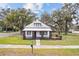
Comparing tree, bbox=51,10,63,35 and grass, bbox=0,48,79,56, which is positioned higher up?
tree, bbox=51,10,63,35

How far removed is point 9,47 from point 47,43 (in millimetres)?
370

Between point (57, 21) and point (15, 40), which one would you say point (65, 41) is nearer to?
point (57, 21)

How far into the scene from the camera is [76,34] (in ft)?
13.1

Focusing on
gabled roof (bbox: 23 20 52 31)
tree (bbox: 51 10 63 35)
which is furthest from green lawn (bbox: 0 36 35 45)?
tree (bbox: 51 10 63 35)

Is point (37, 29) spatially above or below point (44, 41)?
above

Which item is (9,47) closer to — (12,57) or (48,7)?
(12,57)

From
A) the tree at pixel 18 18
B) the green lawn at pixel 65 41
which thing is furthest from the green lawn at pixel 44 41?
the tree at pixel 18 18

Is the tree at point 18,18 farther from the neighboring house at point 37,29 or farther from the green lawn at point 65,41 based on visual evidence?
the green lawn at point 65,41

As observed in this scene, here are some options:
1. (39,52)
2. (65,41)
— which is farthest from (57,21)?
(39,52)

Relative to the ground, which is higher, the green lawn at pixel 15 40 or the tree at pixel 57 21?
the tree at pixel 57 21

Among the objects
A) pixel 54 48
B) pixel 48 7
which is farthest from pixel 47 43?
pixel 48 7

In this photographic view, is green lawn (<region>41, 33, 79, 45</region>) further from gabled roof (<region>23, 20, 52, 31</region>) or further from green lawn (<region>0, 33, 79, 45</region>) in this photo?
gabled roof (<region>23, 20, 52, 31</region>)

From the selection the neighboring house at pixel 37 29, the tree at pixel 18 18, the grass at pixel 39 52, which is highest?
the tree at pixel 18 18

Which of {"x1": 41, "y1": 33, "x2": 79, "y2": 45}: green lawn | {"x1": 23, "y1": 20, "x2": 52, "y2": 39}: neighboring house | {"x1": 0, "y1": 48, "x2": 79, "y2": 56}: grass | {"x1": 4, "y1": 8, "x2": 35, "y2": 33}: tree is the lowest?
{"x1": 0, "y1": 48, "x2": 79, "y2": 56}: grass
